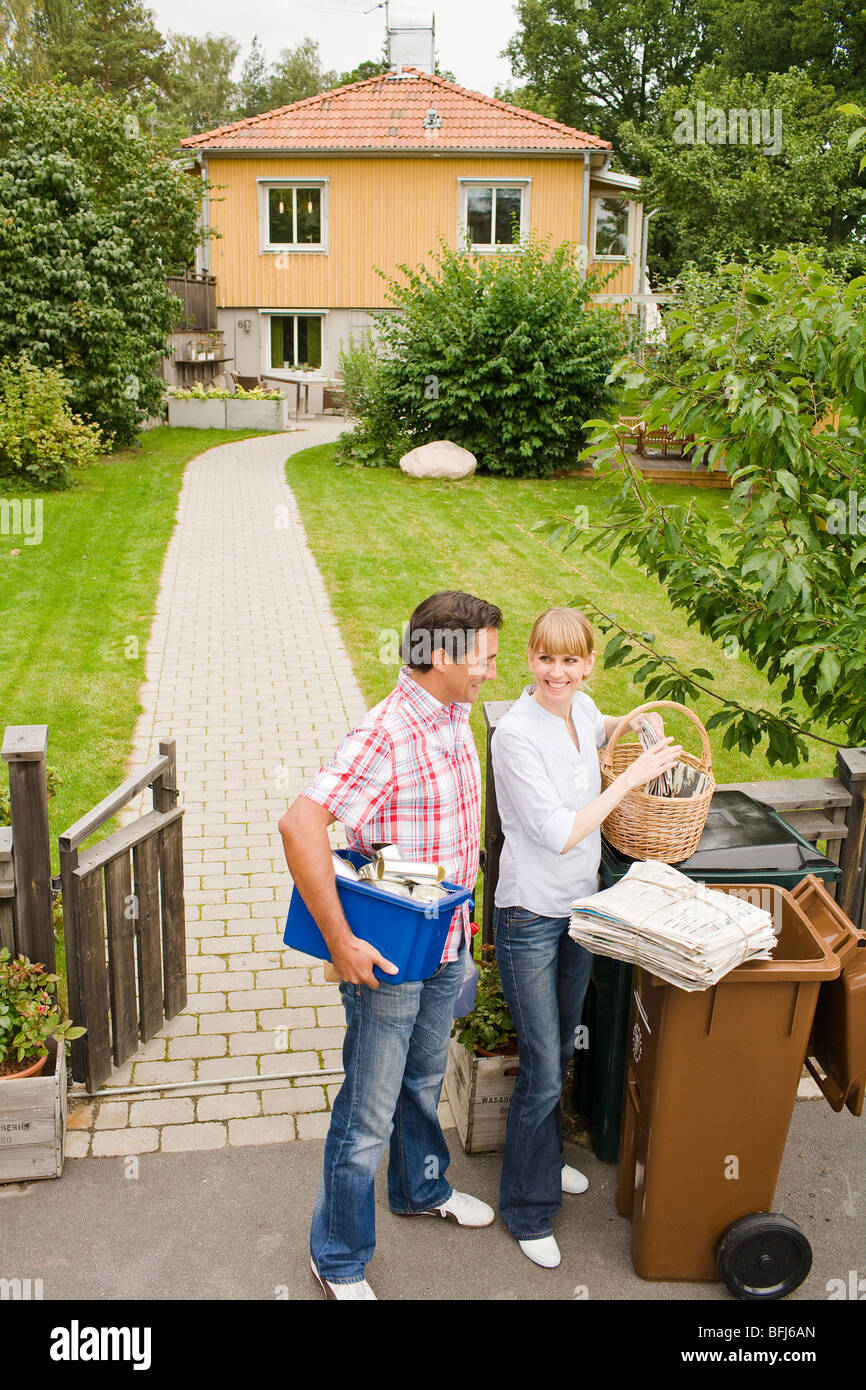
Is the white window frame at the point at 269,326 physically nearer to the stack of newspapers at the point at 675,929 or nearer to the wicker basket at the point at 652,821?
the wicker basket at the point at 652,821

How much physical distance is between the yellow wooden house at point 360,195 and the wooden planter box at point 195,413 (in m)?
4.55

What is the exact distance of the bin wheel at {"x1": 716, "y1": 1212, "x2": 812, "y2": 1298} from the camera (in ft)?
12.2

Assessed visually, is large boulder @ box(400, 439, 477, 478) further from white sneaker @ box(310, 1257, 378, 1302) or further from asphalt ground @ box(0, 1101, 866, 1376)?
white sneaker @ box(310, 1257, 378, 1302)

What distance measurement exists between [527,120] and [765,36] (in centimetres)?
1305

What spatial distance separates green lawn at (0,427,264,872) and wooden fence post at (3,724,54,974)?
2.69 m

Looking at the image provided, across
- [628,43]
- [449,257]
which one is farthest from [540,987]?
[628,43]

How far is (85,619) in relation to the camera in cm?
1147

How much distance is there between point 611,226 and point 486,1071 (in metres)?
35.3

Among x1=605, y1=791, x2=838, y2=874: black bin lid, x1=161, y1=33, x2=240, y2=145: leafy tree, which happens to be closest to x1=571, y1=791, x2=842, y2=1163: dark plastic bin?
x1=605, y1=791, x2=838, y2=874: black bin lid

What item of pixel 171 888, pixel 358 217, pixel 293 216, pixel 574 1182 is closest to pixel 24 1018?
pixel 171 888

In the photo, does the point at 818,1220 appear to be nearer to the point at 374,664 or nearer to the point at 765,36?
the point at 374,664

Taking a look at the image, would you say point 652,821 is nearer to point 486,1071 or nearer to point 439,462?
point 486,1071
